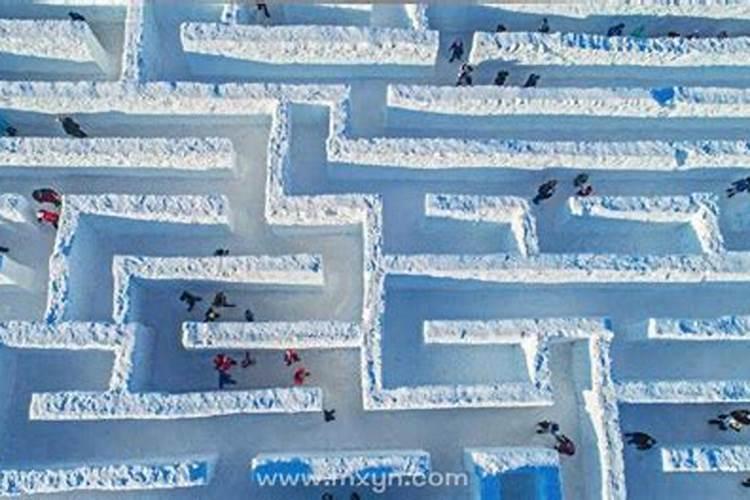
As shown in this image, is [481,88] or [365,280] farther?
[481,88]

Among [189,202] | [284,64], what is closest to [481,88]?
[284,64]

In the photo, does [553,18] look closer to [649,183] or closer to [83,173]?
[649,183]

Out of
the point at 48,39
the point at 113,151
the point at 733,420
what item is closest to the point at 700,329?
the point at 733,420

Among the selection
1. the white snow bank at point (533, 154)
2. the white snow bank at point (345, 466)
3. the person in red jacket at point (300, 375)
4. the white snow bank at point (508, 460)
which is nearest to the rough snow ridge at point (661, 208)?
the white snow bank at point (533, 154)

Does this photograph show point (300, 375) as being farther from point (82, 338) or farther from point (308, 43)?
point (308, 43)

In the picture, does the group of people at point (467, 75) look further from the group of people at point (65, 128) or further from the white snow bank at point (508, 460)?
the group of people at point (65, 128)

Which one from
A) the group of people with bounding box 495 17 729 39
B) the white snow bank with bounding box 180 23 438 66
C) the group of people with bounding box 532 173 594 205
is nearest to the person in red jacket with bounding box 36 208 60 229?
the white snow bank with bounding box 180 23 438 66
